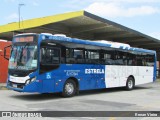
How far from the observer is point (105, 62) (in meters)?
18.8

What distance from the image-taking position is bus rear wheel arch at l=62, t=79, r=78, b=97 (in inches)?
619

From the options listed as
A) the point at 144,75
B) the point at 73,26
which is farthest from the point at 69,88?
the point at 73,26

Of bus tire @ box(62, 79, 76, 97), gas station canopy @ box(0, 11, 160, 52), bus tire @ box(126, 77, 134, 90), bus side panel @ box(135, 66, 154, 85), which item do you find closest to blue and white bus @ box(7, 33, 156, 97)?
bus tire @ box(62, 79, 76, 97)

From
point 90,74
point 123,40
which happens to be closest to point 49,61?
point 90,74

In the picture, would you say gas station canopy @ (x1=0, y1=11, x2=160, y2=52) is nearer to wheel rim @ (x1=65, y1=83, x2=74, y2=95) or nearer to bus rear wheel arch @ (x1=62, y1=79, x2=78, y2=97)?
bus rear wheel arch @ (x1=62, y1=79, x2=78, y2=97)

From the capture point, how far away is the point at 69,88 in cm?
1602

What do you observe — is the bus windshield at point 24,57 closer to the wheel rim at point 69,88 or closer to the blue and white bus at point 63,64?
the blue and white bus at point 63,64

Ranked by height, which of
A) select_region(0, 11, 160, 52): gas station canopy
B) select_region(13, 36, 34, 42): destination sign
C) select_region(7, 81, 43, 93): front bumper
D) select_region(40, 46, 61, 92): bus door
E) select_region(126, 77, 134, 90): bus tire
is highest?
select_region(0, 11, 160, 52): gas station canopy

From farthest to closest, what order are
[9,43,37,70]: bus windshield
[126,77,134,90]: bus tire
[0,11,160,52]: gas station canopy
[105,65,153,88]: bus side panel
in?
[0,11,160,52]: gas station canopy
[126,77,134,90]: bus tire
[105,65,153,88]: bus side panel
[9,43,37,70]: bus windshield

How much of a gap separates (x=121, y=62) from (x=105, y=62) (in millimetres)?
2015

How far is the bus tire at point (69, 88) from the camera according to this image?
1571 cm

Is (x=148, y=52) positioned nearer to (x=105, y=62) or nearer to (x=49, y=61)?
(x=105, y=62)

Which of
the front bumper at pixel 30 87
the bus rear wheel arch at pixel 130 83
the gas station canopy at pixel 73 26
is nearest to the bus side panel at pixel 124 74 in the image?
the bus rear wheel arch at pixel 130 83

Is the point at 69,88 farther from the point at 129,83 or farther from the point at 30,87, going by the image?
the point at 129,83
